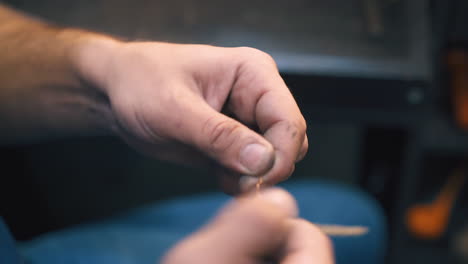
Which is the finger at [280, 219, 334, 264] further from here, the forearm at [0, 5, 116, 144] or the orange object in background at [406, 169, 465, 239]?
the orange object in background at [406, 169, 465, 239]

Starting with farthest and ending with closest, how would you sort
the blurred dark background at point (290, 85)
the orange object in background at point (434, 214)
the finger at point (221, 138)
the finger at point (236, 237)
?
the orange object in background at point (434, 214)
the blurred dark background at point (290, 85)
the finger at point (221, 138)
the finger at point (236, 237)

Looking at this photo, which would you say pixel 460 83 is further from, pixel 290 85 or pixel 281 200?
pixel 281 200

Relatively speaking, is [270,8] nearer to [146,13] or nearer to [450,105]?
[146,13]

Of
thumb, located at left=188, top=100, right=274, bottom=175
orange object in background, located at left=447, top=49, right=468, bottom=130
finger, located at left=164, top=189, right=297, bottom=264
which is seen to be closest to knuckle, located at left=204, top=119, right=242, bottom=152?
thumb, located at left=188, top=100, right=274, bottom=175

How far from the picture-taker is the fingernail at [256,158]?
28 centimetres

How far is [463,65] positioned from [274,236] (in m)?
0.82

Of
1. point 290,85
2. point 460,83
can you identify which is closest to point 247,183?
point 290,85

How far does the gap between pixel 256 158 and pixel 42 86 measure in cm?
28

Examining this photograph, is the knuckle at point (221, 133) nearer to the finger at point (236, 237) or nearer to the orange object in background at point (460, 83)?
the finger at point (236, 237)

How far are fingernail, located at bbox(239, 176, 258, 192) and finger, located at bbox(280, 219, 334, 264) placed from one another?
0.05 m

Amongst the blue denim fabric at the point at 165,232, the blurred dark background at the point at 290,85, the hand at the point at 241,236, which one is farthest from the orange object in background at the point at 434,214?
the hand at the point at 241,236

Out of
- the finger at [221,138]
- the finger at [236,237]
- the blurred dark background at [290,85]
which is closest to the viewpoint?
the finger at [236,237]

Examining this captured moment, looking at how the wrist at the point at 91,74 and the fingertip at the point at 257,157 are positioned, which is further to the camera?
the wrist at the point at 91,74

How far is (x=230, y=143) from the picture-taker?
0.29 metres
